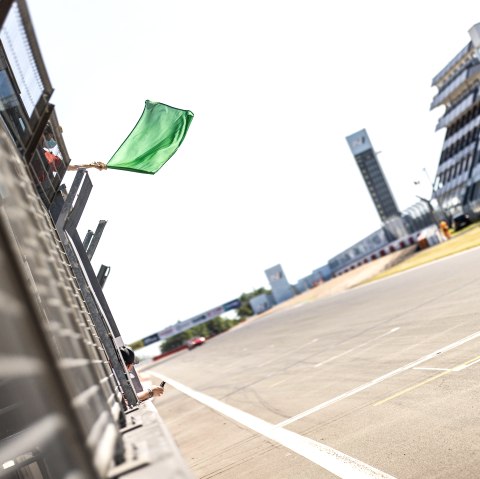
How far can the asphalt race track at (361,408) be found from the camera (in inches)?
283

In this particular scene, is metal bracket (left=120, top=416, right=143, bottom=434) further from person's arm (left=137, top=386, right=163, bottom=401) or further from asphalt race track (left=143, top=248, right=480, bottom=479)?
person's arm (left=137, top=386, right=163, bottom=401)

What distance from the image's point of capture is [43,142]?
219 inches

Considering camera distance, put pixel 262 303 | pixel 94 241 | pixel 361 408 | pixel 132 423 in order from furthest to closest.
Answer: pixel 262 303 → pixel 361 408 → pixel 94 241 → pixel 132 423

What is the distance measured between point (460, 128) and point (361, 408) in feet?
269

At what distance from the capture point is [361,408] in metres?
10.0

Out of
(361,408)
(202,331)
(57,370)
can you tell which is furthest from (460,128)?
(202,331)

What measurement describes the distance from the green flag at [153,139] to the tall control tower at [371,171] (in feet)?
430

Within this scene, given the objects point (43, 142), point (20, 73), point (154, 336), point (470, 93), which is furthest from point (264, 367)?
point (154, 336)

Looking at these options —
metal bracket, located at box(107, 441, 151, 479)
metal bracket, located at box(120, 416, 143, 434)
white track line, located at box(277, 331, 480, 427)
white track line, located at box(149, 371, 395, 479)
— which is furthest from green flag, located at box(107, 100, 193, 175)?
white track line, located at box(277, 331, 480, 427)

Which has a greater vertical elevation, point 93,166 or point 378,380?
point 93,166

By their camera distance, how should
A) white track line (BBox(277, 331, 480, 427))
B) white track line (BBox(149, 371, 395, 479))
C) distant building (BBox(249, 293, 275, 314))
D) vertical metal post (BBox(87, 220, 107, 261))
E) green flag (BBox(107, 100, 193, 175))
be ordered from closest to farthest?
1. white track line (BBox(149, 371, 395, 479))
2. green flag (BBox(107, 100, 193, 175))
3. vertical metal post (BBox(87, 220, 107, 261))
4. white track line (BBox(277, 331, 480, 427))
5. distant building (BBox(249, 293, 275, 314))

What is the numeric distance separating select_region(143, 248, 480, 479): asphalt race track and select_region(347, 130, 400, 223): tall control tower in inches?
4603

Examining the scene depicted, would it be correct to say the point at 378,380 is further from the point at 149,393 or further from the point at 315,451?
the point at 149,393

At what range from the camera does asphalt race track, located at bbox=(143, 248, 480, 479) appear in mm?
7191
